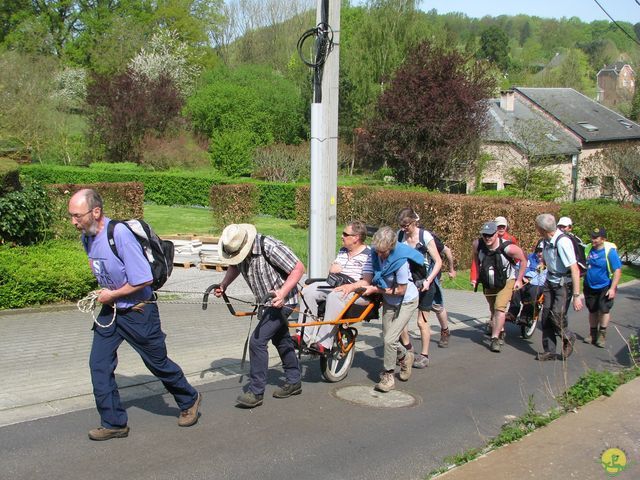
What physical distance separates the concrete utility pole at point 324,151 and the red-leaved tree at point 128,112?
110 ft

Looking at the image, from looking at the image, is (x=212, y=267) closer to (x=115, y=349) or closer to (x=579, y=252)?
(x=579, y=252)

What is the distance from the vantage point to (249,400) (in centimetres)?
672

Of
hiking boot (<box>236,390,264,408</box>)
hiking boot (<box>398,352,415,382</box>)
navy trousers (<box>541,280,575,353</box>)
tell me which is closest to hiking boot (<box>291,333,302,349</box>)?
hiking boot (<box>236,390,264,408</box>)

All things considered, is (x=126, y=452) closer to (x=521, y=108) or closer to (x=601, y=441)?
(x=601, y=441)

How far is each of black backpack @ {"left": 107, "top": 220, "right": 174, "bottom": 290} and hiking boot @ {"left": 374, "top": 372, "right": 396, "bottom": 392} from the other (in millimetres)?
2711

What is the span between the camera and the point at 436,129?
92.1 feet

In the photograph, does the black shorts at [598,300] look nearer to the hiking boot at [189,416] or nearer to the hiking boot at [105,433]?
the hiking boot at [189,416]

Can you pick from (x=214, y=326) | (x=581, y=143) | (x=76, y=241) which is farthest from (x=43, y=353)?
(x=581, y=143)

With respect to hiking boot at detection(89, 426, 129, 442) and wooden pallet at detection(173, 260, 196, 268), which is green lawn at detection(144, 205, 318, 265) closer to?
wooden pallet at detection(173, 260, 196, 268)

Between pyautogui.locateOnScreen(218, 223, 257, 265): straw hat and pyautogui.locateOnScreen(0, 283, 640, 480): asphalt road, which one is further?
pyautogui.locateOnScreen(218, 223, 257, 265): straw hat

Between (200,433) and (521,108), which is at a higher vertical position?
(521,108)

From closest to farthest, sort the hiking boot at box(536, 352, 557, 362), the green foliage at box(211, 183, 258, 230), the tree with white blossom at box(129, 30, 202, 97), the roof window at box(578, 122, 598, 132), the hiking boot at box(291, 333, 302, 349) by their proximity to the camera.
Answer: the hiking boot at box(291, 333, 302, 349)
the hiking boot at box(536, 352, 557, 362)
the green foliage at box(211, 183, 258, 230)
the roof window at box(578, 122, 598, 132)
the tree with white blossom at box(129, 30, 202, 97)

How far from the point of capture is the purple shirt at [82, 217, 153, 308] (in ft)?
18.2

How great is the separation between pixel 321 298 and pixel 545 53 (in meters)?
140
